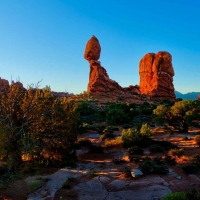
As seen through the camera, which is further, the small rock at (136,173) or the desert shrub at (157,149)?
the desert shrub at (157,149)

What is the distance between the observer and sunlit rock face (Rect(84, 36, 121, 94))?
49.4m

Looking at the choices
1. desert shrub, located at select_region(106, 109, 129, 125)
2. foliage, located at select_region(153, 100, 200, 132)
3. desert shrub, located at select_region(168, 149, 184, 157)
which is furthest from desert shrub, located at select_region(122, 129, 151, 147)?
desert shrub, located at select_region(106, 109, 129, 125)

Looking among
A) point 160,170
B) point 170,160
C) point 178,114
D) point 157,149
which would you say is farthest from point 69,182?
point 178,114

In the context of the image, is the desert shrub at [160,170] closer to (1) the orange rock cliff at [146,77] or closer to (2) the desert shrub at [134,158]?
(2) the desert shrub at [134,158]

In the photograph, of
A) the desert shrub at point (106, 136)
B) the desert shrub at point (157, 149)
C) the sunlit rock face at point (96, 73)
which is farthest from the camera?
the sunlit rock face at point (96, 73)

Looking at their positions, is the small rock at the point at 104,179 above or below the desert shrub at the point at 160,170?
below

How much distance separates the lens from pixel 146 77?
52.3 m

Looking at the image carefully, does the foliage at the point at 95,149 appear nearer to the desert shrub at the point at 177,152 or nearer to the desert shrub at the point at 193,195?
the desert shrub at the point at 177,152

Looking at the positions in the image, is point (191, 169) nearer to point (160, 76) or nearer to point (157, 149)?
point (157, 149)

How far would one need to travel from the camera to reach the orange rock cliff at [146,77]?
161 ft

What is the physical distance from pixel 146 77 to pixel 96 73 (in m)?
11.2

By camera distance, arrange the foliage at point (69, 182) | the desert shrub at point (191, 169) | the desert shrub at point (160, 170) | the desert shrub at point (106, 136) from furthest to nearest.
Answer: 1. the desert shrub at point (106, 136)
2. the desert shrub at point (160, 170)
3. the desert shrub at point (191, 169)
4. the foliage at point (69, 182)

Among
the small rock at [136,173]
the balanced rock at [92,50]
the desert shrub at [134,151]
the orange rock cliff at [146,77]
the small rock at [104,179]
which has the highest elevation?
the balanced rock at [92,50]

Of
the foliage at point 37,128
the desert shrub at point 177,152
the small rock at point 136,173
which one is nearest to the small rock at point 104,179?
the small rock at point 136,173
